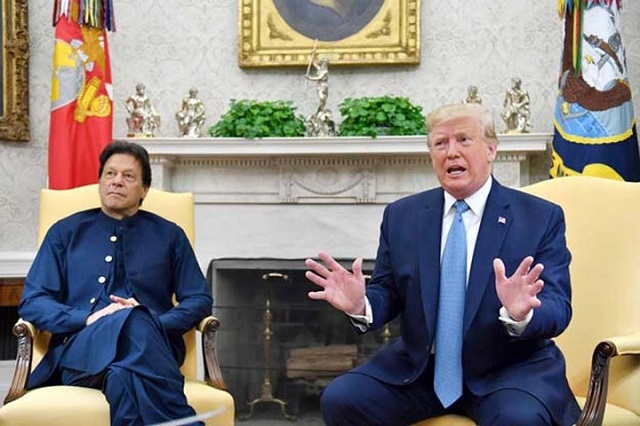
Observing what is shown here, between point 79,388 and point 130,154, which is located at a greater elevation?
point 130,154

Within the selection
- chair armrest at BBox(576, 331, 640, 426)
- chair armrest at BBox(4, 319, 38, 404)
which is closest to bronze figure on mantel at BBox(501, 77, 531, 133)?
chair armrest at BBox(576, 331, 640, 426)

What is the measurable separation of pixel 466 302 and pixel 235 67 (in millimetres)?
3208

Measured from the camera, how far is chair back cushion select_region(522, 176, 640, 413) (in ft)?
9.47

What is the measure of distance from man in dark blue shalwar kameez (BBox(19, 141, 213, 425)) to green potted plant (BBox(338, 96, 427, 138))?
1767mm

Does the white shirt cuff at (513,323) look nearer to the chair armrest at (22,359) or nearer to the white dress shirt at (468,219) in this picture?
the white dress shirt at (468,219)

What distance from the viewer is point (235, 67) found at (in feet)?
17.5

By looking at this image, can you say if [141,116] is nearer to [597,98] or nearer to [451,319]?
[597,98]

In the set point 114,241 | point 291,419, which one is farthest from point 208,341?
point 291,419

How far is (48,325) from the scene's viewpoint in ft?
9.57

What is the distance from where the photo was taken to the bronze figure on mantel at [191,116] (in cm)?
509

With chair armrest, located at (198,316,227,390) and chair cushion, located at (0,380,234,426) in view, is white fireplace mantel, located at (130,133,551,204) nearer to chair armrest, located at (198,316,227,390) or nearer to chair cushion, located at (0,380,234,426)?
chair armrest, located at (198,316,227,390)

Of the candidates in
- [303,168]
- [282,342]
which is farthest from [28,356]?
[303,168]

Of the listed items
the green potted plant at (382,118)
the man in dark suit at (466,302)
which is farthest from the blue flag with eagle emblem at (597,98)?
the man in dark suit at (466,302)

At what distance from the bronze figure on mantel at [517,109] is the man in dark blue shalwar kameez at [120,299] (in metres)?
2.27
